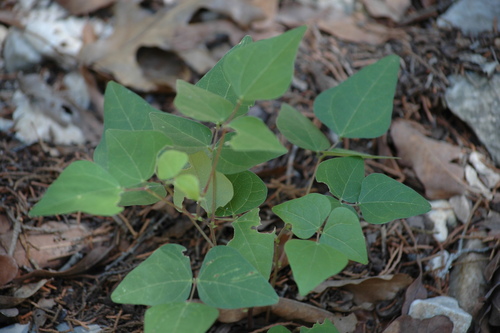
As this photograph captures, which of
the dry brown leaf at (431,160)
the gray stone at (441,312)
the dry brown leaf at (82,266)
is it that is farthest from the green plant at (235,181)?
the dry brown leaf at (431,160)

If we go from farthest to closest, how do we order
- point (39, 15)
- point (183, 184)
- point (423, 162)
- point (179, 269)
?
point (39, 15) → point (423, 162) → point (179, 269) → point (183, 184)

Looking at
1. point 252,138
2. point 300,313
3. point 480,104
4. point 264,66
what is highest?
point 264,66

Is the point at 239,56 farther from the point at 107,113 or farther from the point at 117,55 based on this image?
the point at 117,55

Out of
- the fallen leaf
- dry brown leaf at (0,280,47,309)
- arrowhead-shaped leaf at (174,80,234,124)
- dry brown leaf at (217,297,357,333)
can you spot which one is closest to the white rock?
the fallen leaf

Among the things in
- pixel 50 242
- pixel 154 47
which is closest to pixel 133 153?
pixel 50 242

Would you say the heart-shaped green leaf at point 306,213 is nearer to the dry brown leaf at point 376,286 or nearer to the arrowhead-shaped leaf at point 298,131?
the arrowhead-shaped leaf at point 298,131

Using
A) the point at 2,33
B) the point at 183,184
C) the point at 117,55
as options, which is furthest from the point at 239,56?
the point at 2,33

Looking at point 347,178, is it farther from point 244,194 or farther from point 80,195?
point 80,195
